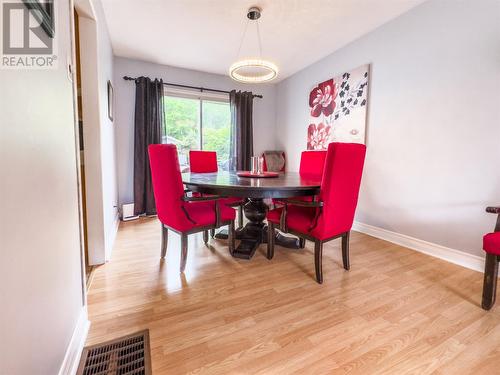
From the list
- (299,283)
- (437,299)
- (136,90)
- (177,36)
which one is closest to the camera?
(437,299)

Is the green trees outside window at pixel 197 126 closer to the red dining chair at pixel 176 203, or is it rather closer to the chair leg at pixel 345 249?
the red dining chair at pixel 176 203

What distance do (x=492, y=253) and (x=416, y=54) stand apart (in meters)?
2.04

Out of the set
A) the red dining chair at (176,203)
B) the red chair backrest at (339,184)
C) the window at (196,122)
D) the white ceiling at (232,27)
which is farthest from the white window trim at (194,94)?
the red chair backrest at (339,184)

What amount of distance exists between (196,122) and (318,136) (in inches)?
82.9

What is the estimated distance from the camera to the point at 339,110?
329cm

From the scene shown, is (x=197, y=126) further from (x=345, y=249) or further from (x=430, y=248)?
(x=430, y=248)

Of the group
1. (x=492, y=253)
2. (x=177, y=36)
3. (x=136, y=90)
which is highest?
(x=177, y=36)

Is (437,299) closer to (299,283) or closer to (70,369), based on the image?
(299,283)

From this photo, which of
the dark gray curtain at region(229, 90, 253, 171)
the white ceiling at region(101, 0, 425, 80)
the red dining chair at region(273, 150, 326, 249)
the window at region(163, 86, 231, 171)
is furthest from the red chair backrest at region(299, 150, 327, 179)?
the window at region(163, 86, 231, 171)

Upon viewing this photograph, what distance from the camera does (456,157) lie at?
2158 mm

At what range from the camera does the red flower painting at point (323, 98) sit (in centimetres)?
342

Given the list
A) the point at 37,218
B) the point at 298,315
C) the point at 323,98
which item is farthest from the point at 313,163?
the point at 37,218

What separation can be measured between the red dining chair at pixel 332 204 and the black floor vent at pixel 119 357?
3.96ft

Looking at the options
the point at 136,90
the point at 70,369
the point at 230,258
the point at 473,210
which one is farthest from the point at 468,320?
the point at 136,90
